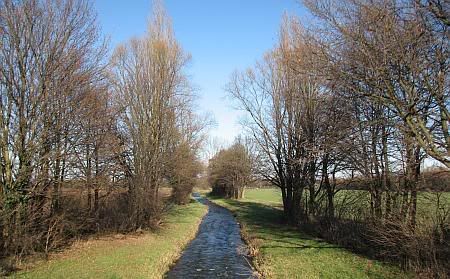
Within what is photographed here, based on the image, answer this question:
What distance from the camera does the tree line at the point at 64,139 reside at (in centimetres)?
1234

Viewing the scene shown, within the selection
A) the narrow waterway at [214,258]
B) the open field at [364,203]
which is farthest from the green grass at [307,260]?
the open field at [364,203]

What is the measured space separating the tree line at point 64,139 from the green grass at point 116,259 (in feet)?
3.62

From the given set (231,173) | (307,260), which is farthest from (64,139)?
(231,173)

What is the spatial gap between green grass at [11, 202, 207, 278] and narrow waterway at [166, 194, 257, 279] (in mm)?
573

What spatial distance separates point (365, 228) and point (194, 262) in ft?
22.6

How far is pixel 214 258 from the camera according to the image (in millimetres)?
15852

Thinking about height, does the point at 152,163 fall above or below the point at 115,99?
below

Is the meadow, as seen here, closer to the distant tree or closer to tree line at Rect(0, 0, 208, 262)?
tree line at Rect(0, 0, 208, 262)

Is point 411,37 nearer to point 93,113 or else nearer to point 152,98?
point 93,113

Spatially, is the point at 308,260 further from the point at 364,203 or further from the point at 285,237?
the point at 285,237

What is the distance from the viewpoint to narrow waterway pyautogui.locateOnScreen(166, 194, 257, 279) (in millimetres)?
13125

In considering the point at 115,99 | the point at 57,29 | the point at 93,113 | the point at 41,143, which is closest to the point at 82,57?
the point at 57,29

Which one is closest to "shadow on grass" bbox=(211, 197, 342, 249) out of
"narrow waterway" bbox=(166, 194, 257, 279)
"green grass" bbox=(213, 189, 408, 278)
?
"green grass" bbox=(213, 189, 408, 278)

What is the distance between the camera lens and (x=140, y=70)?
20.6m
